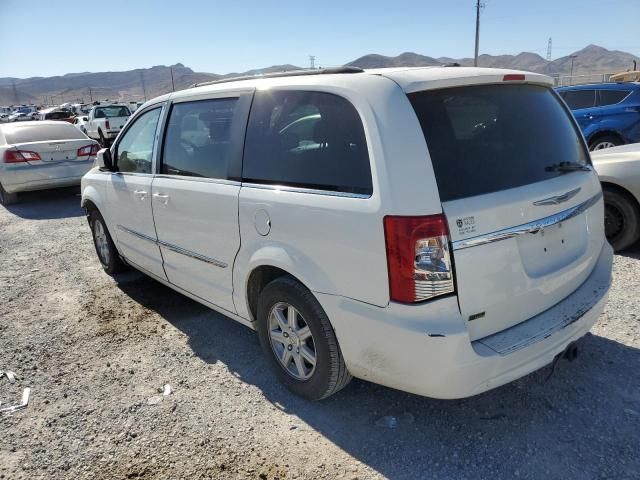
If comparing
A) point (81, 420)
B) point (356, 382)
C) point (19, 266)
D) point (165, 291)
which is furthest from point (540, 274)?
point (19, 266)

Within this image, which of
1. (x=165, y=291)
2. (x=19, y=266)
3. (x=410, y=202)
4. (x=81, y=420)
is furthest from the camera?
(x=19, y=266)

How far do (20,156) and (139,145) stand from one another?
20.9 ft

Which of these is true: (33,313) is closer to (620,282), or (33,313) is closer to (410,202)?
(410,202)

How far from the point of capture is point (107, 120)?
845 inches

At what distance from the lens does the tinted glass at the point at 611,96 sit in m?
9.06

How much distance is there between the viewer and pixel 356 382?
316 centimetres

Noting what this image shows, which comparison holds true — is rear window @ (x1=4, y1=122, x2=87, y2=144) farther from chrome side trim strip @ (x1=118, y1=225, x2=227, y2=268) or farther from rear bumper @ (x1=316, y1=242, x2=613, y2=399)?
rear bumper @ (x1=316, y1=242, x2=613, y2=399)

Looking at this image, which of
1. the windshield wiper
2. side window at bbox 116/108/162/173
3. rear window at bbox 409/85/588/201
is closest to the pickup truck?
side window at bbox 116/108/162/173

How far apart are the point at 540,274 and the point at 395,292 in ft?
2.69

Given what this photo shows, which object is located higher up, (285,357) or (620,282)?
(285,357)

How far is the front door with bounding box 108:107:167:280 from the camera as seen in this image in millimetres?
4008

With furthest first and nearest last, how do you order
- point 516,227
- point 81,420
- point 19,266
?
point 19,266 → point 81,420 → point 516,227

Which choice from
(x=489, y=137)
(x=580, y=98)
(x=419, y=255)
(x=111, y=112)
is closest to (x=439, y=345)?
(x=419, y=255)

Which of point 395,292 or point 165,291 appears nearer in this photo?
point 395,292
